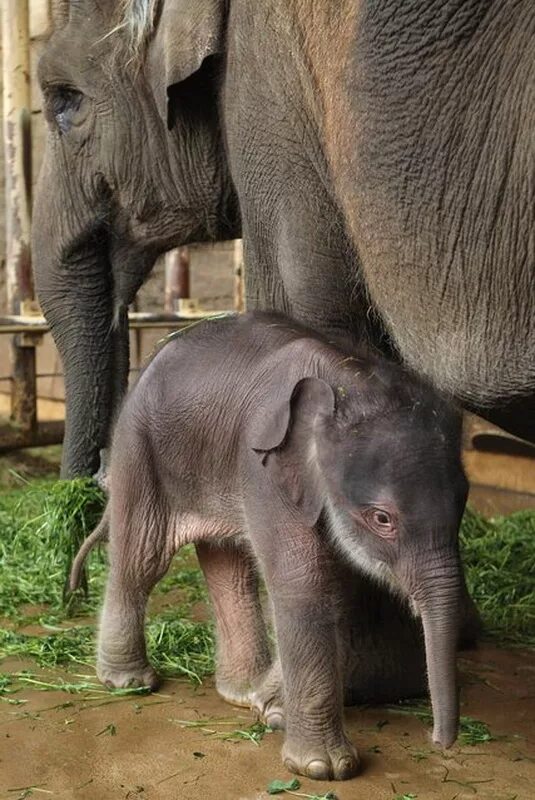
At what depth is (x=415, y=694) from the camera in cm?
257

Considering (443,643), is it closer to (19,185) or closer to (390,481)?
(390,481)

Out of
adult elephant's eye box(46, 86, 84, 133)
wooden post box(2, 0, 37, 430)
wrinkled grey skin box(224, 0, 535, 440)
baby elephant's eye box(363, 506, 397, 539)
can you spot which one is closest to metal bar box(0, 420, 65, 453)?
wooden post box(2, 0, 37, 430)

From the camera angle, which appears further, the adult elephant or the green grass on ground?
the green grass on ground

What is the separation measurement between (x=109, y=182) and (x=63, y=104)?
272mm

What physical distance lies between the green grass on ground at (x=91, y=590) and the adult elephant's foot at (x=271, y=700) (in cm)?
26

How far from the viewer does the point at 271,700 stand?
2418 mm

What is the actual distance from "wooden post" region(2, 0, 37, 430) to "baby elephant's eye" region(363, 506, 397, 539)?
3120 millimetres

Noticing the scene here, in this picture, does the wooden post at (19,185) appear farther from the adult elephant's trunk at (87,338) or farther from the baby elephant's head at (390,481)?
the baby elephant's head at (390,481)

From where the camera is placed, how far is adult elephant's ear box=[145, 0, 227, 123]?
105 inches

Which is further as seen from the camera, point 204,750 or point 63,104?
point 63,104

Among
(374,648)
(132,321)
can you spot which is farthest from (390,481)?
(132,321)

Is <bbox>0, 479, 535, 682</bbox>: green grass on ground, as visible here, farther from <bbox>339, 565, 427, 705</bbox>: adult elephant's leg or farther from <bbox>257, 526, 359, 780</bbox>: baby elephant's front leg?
<bbox>257, 526, 359, 780</bbox>: baby elephant's front leg

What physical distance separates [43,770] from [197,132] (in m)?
1.50

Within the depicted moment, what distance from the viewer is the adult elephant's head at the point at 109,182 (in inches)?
118
